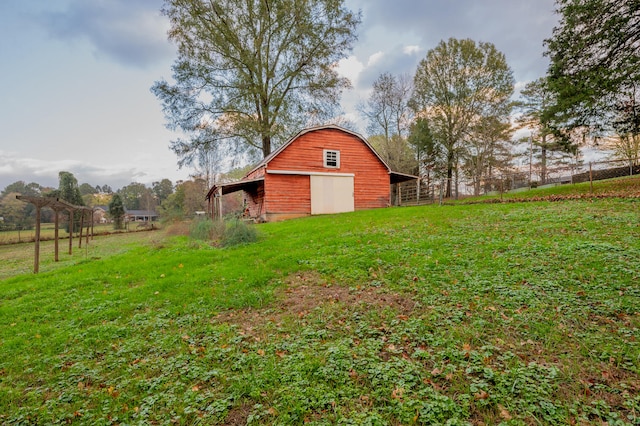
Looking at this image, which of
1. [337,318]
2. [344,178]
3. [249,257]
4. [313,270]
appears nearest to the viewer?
[337,318]

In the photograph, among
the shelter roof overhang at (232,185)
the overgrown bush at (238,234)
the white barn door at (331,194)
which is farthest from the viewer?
the white barn door at (331,194)

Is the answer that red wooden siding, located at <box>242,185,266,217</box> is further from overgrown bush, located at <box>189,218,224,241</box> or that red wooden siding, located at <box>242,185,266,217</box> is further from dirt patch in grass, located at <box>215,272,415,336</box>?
dirt patch in grass, located at <box>215,272,415,336</box>

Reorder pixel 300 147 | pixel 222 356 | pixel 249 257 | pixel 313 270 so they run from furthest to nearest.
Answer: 1. pixel 300 147
2. pixel 249 257
3. pixel 313 270
4. pixel 222 356

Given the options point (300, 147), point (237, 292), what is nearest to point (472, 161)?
point (300, 147)

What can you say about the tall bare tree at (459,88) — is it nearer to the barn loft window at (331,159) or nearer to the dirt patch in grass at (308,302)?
the barn loft window at (331,159)

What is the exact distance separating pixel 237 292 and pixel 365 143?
1793 cm

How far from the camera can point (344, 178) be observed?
20578 mm

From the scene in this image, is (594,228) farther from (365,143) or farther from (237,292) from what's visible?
(365,143)

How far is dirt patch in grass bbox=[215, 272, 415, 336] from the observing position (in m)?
4.41

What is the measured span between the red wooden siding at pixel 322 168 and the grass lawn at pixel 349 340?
12199mm

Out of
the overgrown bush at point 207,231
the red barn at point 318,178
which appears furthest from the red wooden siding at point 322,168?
the overgrown bush at point 207,231

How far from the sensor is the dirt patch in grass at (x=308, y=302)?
441 cm

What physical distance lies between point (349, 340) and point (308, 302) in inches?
57.2

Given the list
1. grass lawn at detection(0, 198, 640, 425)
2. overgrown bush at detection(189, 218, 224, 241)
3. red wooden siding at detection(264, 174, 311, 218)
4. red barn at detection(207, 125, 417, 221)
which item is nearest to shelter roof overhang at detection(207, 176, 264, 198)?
red barn at detection(207, 125, 417, 221)
